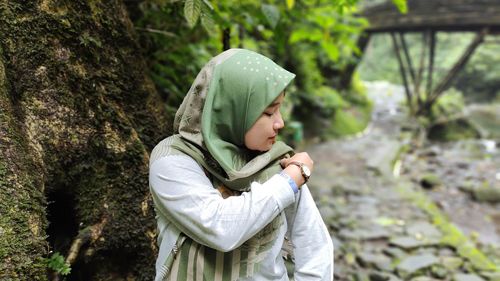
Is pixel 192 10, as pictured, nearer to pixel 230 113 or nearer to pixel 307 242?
pixel 230 113

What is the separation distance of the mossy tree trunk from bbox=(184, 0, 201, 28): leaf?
15.2 inches

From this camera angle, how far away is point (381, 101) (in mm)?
20219

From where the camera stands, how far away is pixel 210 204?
136 centimetres

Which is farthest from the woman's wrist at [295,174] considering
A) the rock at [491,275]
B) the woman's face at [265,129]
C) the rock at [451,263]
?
the rock at [491,275]

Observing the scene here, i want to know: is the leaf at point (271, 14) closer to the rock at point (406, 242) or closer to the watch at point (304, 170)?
the watch at point (304, 170)

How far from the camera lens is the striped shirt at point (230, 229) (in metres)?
1.36

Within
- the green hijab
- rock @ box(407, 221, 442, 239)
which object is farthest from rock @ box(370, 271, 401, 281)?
the green hijab

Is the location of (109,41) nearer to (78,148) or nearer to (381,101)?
(78,148)

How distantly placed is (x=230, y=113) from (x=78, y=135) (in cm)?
97

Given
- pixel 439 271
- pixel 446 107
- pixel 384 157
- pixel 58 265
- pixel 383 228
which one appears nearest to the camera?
pixel 58 265

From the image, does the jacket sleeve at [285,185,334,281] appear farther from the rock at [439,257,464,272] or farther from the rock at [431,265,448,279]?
the rock at [439,257,464,272]

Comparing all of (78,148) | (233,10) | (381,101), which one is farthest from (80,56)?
(381,101)

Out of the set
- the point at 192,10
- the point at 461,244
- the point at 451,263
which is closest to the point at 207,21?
the point at 192,10

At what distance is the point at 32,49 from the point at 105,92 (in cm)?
→ 40
